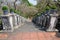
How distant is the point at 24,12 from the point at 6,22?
574 inches

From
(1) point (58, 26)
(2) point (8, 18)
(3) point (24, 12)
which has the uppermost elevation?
(2) point (8, 18)

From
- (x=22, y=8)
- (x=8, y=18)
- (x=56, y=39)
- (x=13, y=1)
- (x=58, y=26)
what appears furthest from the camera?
(x=22, y=8)

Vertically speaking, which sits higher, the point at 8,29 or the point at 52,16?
the point at 52,16

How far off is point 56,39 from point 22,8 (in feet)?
51.5

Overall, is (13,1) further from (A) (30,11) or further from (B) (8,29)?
(B) (8,29)

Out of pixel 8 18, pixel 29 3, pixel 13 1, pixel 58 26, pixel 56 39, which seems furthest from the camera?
pixel 29 3

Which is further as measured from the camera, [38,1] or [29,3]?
[29,3]

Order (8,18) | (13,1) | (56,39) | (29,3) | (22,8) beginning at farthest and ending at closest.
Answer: (29,3) → (22,8) → (13,1) → (8,18) → (56,39)

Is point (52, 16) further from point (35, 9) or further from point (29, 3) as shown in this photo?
point (29, 3)

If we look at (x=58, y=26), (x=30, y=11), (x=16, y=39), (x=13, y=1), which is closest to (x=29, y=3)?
(x=30, y=11)

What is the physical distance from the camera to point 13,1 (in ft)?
63.3

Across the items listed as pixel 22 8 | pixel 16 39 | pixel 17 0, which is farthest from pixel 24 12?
pixel 16 39

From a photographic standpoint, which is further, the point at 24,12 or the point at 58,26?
the point at 24,12

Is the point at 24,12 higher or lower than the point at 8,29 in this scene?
lower
